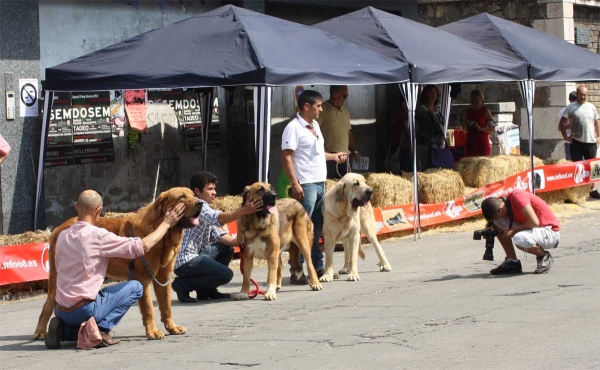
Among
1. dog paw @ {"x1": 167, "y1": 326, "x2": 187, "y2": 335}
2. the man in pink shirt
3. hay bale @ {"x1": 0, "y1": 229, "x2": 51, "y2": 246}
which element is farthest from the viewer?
hay bale @ {"x1": 0, "y1": 229, "x2": 51, "y2": 246}

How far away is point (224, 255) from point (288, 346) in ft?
9.72

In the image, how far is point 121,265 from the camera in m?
9.06

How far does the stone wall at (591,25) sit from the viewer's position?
27.5 meters

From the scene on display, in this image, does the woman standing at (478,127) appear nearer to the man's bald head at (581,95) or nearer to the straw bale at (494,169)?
the straw bale at (494,169)

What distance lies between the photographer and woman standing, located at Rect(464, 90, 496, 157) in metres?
19.9

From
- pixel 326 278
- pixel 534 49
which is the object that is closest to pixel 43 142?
pixel 326 278

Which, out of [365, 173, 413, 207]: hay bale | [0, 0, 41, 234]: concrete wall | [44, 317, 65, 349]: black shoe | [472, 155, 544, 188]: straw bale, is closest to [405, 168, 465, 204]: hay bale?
[365, 173, 413, 207]: hay bale

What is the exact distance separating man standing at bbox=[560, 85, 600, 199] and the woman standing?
1.97 m

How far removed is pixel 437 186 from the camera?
55.6ft

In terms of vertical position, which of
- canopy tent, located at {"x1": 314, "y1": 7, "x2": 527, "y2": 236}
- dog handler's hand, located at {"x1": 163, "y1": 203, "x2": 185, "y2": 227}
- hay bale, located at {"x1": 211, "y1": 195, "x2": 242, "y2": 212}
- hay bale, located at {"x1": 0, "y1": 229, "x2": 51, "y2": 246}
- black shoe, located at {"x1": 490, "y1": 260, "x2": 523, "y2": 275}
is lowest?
black shoe, located at {"x1": 490, "y1": 260, "x2": 523, "y2": 275}

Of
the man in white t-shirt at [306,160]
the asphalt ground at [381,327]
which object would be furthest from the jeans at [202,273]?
the man in white t-shirt at [306,160]

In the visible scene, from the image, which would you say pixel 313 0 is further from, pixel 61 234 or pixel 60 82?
pixel 61 234

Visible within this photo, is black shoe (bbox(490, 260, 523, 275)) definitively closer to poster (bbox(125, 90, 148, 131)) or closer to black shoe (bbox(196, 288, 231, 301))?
black shoe (bbox(196, 288, 231, 301))

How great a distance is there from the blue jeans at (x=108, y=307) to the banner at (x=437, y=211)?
3202mm
